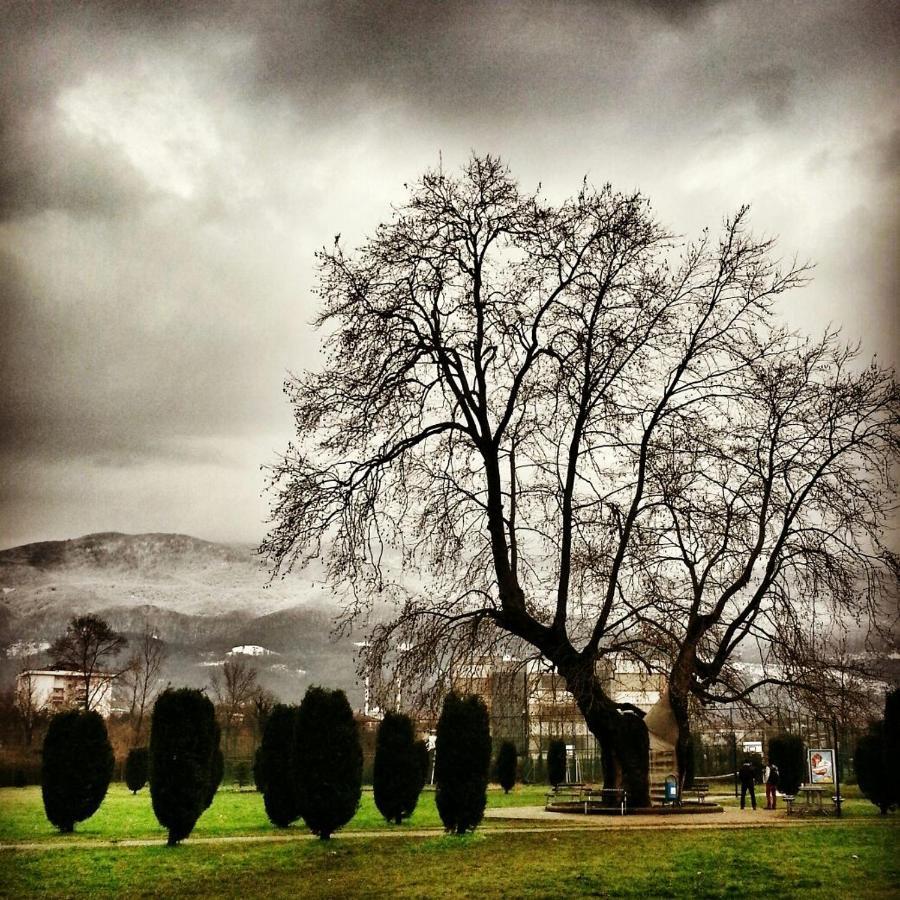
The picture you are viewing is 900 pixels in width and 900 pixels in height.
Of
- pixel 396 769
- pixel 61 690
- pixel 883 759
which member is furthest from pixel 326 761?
pixel 61 690

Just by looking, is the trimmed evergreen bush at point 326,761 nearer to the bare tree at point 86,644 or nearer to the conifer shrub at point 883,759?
the conifer shrub at point 883,759

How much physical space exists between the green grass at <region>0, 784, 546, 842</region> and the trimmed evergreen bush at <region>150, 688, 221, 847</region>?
2.00 meters

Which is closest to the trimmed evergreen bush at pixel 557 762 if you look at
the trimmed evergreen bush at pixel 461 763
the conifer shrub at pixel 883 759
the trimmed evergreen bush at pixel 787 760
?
the trimmed evergreen bush at pixel 787 760

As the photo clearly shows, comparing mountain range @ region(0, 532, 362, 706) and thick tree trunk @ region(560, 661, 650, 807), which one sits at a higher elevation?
mountain range @ region(0, 532, 362, 706)

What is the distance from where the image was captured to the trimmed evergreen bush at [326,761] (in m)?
13.3

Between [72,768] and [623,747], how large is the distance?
370 inches

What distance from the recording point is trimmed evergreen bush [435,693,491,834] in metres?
13.7

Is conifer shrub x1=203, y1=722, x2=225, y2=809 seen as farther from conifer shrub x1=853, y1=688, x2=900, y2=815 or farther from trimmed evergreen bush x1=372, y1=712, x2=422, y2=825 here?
conifer shrub x1=853, y1=688, x2=900, y2=815

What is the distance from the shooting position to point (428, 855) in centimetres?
1162

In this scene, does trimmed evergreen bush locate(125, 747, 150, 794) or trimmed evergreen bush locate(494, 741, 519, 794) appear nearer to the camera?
trimmed evergreen bush locate(494, 741, 519, 794)

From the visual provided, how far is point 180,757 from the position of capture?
13.1m

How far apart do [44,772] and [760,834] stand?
10.9m

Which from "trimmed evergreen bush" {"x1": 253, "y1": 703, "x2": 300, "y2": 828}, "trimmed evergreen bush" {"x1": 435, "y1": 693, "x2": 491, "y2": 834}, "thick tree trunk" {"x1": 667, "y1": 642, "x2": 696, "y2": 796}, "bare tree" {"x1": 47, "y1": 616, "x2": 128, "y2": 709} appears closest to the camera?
"trimmed evergreen bush" {"x1": 435, "y1": 693, "x2": 491, "y2": 834}

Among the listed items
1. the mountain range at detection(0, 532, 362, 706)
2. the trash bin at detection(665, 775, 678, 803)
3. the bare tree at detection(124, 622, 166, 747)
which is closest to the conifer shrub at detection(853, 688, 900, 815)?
the trash bin at detection(665, 775, 678, 803)
